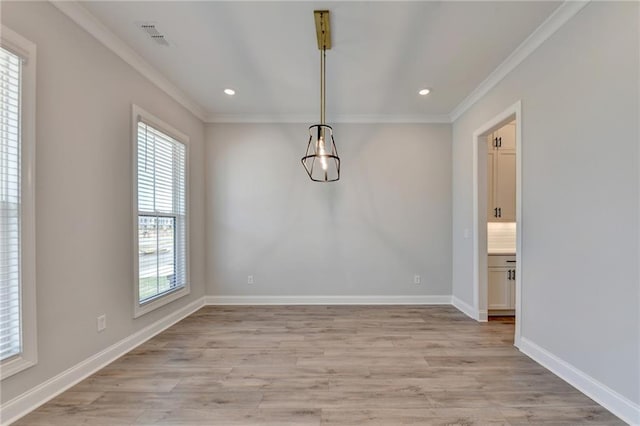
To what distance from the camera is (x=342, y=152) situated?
4543 millimetres

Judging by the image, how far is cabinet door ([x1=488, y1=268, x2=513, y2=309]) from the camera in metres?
3.86

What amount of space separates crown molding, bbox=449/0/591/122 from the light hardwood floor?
2.78m

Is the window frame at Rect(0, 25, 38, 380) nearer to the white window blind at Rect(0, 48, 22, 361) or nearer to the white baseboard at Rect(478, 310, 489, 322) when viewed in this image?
the white window blind at Rect(0, 48, 22, 361)

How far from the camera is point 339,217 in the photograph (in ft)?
14.9

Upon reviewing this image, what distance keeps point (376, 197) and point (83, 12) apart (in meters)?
3.74

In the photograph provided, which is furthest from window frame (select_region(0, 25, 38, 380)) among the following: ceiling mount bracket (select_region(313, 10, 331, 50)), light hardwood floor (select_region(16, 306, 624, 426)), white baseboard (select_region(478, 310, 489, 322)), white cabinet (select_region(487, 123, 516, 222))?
white cabinet (select_region(487, 123, 516, 222))

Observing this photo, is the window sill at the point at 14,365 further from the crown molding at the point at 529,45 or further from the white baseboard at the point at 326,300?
the crown molding at the point at 529,45

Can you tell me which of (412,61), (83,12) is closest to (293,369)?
(412,61)

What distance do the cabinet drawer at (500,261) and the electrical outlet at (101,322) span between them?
4292 mm

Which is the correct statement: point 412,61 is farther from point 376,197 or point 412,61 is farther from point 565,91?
point 376,197

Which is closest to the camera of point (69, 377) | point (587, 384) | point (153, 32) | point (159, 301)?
point (587, 384)

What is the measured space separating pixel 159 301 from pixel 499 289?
165 inches

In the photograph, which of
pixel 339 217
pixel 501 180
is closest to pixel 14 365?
pixel 339 217

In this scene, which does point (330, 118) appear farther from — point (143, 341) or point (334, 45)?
point (143, 341)
